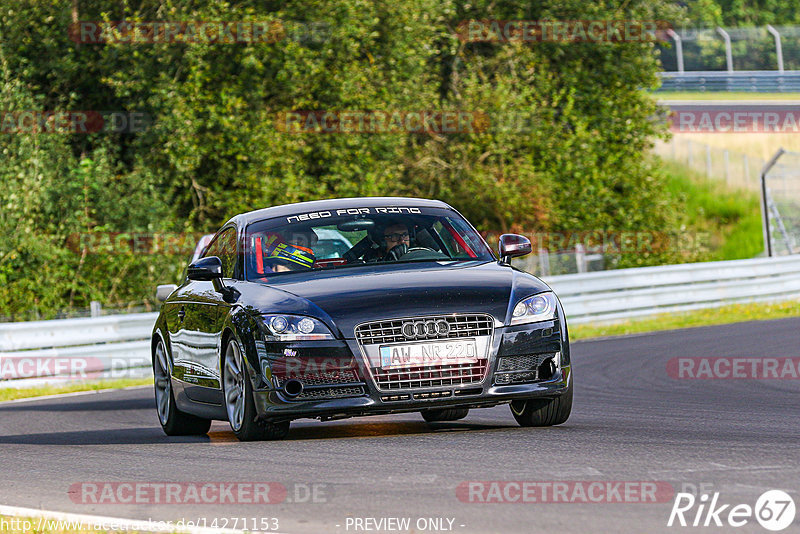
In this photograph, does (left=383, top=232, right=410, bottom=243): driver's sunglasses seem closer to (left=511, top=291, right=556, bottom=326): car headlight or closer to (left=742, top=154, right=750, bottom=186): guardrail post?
(left=511, top=291, right=556, bottom=326): car headlight

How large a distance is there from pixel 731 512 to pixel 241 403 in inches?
157

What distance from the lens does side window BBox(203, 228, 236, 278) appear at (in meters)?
9.90

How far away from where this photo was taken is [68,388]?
56.7 ft

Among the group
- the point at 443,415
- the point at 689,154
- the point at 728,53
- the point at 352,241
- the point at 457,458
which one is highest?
the point at 352,241

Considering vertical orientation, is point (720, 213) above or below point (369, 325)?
below

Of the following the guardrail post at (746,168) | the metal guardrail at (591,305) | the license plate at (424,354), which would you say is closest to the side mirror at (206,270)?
the license plate at (424,354)

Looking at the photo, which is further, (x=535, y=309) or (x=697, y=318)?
(x=697, y=318)

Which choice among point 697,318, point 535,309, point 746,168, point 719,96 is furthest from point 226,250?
point 719,96

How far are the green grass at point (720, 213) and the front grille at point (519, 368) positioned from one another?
113 feet

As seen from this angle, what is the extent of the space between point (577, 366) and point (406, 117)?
52.5 feet

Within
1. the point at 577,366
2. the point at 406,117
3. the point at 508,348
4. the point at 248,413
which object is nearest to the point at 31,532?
the point at 248,413

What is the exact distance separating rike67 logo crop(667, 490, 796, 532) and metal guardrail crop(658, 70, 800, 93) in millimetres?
54119

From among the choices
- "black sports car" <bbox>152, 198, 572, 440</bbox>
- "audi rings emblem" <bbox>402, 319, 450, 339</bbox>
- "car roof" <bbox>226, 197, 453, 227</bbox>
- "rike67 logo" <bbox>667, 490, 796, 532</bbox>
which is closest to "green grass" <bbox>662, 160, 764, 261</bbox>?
"car roof" <bbox>226, 197, 453, 227</bbox>

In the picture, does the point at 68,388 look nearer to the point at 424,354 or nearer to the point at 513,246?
the point at 513,246
